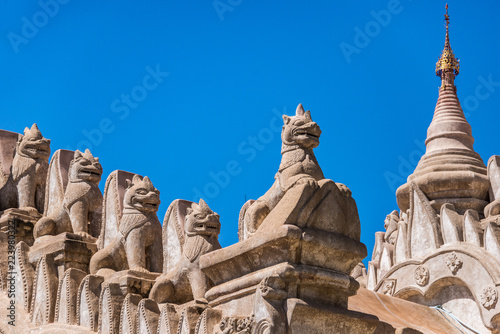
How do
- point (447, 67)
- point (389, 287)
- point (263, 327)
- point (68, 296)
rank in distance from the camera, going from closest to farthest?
point (263, 327)
point (68, 296)
point (389, 287)
point (447, 67)

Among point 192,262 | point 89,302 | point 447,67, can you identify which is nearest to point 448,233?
point 447,67

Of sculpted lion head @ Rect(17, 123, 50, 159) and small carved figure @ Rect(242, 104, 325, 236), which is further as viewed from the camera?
sculpted lion head @ Rect(17, 123, 50, 159)

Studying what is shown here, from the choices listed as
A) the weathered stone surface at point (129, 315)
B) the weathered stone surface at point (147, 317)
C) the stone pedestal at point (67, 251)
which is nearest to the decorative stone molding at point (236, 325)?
the weathered stone surface at point (147, 317)

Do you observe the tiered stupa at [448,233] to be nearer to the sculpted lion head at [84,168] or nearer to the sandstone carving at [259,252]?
the sandstone carving at [259,252]

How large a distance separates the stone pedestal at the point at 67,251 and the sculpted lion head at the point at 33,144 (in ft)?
8.93

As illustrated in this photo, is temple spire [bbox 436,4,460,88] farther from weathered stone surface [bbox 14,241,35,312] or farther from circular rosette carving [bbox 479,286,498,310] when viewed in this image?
weathered stone surface [bbox 14,241,35,312]

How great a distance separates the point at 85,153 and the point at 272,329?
7.34 metres

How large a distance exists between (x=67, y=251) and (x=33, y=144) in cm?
338

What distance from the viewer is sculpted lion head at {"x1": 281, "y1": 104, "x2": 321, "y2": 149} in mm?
12906

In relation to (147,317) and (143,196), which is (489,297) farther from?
(147,317)

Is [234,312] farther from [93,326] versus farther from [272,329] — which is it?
[93,326]

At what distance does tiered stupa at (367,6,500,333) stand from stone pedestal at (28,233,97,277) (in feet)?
22.9

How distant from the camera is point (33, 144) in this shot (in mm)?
18109

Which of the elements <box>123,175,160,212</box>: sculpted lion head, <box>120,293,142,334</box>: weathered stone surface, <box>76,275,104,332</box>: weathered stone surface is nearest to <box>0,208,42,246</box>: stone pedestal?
<box>123,175,160,212</box>: sculpted lion head
